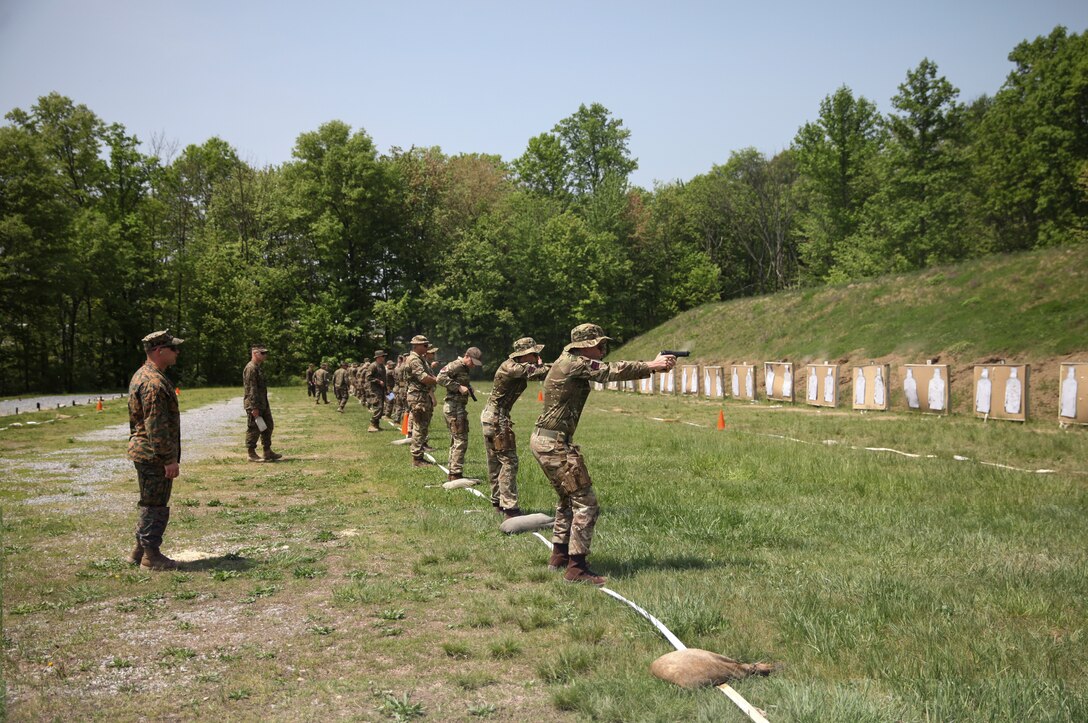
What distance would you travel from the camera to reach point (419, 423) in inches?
683

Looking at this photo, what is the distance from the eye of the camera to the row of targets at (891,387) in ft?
71.9

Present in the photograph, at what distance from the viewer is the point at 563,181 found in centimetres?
9356

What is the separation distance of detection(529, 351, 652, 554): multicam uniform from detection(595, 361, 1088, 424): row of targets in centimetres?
626

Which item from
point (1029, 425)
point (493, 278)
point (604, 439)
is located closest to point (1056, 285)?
point (1029, 425)

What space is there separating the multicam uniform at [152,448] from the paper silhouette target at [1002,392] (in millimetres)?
21399

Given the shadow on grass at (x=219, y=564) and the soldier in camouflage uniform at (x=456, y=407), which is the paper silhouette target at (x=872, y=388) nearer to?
the soldier in camouflage uniform at (x=456, y=407)

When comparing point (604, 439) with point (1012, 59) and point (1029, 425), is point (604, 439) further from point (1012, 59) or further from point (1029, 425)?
point (1012, 59)

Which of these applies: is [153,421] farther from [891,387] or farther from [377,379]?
[891,387]

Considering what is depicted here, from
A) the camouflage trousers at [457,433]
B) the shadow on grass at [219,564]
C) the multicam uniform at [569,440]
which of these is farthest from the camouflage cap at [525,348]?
the shadow on grass at [219,564]

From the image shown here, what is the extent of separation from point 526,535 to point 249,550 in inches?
129

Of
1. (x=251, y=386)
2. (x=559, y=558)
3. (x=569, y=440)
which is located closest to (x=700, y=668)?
(x=559, y=558)

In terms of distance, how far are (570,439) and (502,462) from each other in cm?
352

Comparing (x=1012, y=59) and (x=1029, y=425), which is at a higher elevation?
(x=1012, y=59)

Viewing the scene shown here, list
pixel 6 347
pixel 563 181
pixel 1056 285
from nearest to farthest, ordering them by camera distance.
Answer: pixel 1056 285, pixel 6 347, pixel 563 181
